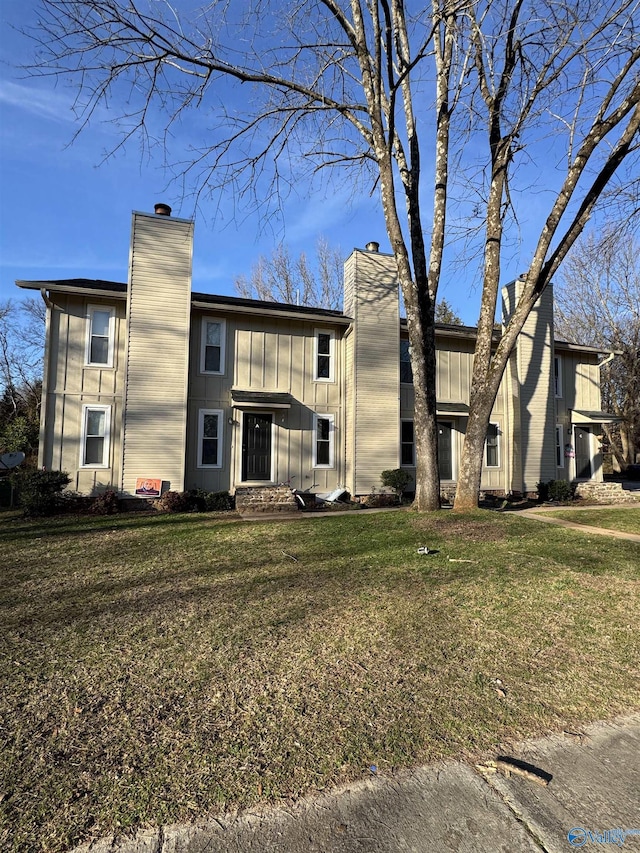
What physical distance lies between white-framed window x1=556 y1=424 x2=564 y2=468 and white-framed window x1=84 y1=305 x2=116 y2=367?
15.0 meters

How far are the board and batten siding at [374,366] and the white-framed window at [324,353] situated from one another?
0.92 meters

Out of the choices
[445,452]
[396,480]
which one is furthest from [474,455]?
[445,452]

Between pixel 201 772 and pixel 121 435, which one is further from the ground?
pixel 121 435

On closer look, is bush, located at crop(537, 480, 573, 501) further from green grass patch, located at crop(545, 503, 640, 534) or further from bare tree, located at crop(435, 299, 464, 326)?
bare tree, located at crop(435, 299, 464, 326)

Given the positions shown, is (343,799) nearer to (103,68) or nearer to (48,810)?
(48,810)

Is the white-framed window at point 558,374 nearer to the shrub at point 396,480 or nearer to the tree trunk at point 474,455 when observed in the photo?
the shrub at point 396,480

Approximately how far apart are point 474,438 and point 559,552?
11.7 ft

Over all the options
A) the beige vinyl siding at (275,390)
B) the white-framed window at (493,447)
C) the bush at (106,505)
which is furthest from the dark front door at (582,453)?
the bush at (106,505)

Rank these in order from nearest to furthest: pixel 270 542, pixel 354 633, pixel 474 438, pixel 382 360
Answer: pixel 354 633 → pixel 270 542 → pixel 474 438 → pixel 382 360

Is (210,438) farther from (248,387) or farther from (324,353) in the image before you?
(324,353)

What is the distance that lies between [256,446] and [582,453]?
12.4m

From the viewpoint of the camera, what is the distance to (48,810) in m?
1.85

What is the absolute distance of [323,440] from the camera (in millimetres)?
13125

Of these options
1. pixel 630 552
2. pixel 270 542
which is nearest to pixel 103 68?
pixel 270 542
